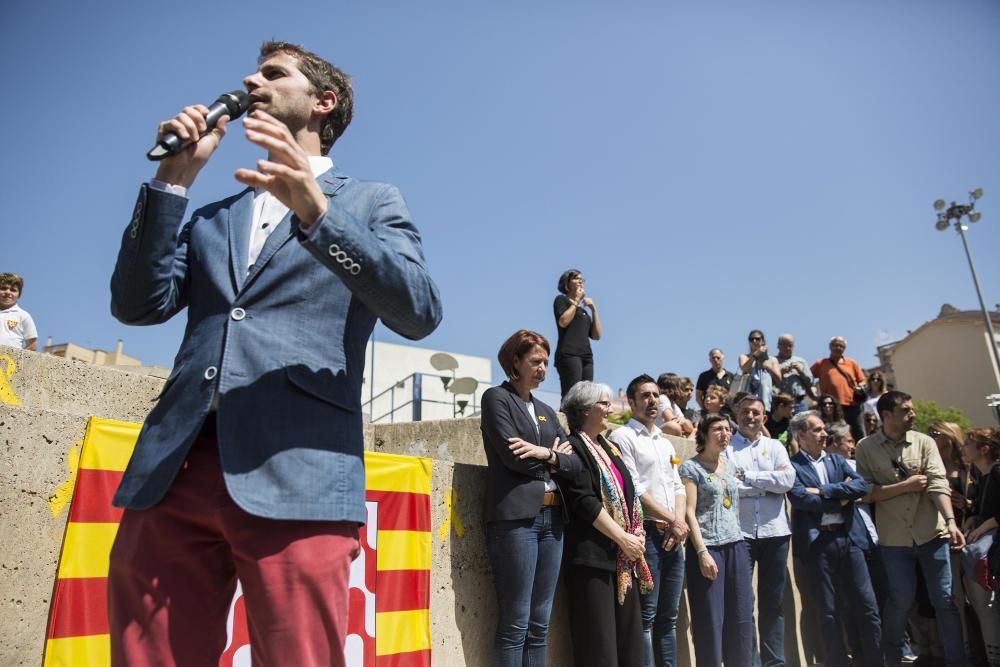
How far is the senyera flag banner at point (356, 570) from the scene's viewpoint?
9.68ft

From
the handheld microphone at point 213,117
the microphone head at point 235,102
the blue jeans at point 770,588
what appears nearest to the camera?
the handheld microphone at point 213,117

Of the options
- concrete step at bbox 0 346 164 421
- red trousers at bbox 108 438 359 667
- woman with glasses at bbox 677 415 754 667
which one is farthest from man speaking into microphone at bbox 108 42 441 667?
woman with glasses at bbox 677 415 754 667

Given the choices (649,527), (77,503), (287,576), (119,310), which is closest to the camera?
(287,576)

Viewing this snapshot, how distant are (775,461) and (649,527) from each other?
1727 mm

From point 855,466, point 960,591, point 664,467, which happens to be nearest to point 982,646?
point 960,591

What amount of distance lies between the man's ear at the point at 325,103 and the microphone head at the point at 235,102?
19cm

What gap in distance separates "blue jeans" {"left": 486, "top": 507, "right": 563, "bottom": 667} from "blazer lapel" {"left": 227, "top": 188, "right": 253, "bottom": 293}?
2783 mm

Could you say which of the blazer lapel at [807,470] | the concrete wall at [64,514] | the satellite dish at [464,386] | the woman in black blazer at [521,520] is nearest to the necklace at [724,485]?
the blazer lapel at [807,470]

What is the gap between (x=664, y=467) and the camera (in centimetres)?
580

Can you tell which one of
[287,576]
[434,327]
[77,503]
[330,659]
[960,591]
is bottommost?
[960,591]

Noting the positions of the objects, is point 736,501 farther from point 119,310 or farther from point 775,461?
point 119,310

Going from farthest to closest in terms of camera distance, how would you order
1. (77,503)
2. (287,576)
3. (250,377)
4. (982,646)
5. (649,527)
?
(982,646) → (649,527) → (77,503) → (250,377) → (287,576)

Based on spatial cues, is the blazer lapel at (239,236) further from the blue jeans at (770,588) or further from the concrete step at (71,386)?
the blue jeans at (770,588)

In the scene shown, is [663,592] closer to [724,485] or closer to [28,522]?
[724,485]
